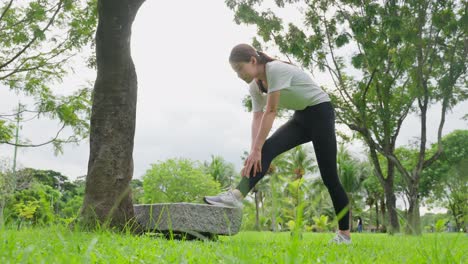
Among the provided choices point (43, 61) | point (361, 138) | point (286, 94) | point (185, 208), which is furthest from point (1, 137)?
point (361, 138)

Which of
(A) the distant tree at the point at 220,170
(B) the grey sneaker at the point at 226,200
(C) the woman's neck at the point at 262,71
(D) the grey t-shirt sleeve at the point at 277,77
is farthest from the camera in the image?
(A) the distant tree at the point at 220,170

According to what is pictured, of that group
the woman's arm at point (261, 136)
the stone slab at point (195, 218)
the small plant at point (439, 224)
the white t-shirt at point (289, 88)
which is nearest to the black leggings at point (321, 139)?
the white t-shirt at point (289, 88)

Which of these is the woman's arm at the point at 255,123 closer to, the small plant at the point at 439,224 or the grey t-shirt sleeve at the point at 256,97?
the grey t-shirt sleeve at the point at 256,97

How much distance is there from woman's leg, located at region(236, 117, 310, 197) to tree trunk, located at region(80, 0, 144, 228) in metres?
1.99

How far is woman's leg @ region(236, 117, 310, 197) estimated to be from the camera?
4.39 meters

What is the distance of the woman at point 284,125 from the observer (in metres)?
4.41

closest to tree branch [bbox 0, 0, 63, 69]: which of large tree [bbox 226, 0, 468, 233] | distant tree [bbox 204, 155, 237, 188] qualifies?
large tree [bbox 226, 0, 468, 233]

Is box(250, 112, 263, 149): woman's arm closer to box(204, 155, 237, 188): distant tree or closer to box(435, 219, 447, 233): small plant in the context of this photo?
box(435, 219, 447, 233): small plant

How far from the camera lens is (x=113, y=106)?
593 centimetres

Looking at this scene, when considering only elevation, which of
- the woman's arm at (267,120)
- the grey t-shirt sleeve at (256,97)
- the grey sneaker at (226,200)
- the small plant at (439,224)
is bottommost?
the small plant at (439,224)

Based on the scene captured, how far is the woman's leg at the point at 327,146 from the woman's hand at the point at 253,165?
27.9 inches

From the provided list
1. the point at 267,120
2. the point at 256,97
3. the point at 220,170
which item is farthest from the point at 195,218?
the point at 220,170

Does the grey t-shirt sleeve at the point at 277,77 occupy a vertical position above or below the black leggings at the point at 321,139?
above

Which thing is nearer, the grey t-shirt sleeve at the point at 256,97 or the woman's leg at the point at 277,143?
the woman's leg at the point at 277,143
